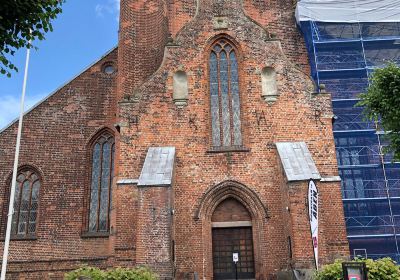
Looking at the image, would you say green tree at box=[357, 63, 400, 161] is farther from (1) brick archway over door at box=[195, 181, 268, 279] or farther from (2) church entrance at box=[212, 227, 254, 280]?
(2) church entrance at box=[212, 227, 254, 280]

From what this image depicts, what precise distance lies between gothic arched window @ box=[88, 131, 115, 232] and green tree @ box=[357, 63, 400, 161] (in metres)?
10.8

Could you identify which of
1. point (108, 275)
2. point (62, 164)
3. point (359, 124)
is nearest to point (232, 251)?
point (108, 275)

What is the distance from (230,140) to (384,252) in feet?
48.3

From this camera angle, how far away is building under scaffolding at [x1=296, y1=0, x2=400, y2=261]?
85.7ft

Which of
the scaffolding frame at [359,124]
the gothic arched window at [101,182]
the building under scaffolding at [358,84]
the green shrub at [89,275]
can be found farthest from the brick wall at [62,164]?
the scaffolding frame at [359,124]

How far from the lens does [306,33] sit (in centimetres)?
2766

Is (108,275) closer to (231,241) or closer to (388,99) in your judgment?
(231,241)

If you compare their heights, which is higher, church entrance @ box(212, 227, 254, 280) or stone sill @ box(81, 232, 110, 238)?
stone sill @ box(81, 232, 110, 238)

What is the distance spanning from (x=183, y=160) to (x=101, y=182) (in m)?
5.05

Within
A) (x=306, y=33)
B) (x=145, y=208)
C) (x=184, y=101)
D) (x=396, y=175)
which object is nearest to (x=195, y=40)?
(x=184, y=101)

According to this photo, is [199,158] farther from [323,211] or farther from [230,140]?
[323,211]

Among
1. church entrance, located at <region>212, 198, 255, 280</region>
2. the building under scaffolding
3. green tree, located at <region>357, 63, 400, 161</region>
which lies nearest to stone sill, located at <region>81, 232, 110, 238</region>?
church entrance, located at <region>212, 198, 255, 280</region>

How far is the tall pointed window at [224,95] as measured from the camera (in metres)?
16.6

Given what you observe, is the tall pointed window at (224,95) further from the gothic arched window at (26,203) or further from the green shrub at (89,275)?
the gothic arched window at (26,203)
